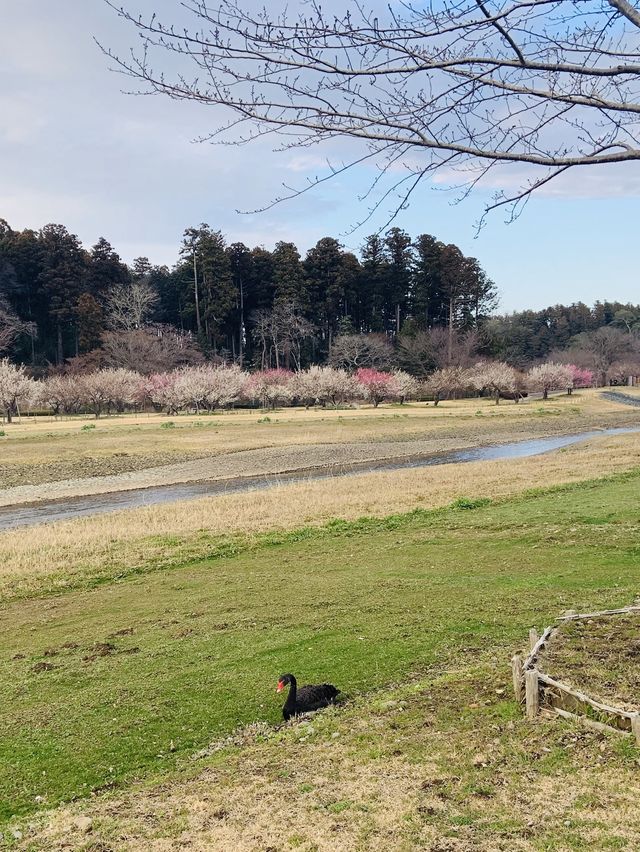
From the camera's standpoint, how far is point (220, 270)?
88.0 metres

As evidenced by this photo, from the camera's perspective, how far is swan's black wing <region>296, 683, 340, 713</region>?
23.7 feet

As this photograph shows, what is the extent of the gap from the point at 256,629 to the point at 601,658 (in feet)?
16.4

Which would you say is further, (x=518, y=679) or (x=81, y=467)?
(x=81, y=467)

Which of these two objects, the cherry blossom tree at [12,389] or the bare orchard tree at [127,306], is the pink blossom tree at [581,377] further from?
the cherry blossom tree at [12,389]

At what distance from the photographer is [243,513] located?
21.4 metres

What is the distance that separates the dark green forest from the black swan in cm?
7287

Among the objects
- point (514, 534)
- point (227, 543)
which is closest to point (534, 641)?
point (514, 534)

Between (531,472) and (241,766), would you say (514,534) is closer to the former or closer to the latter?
(241,766)

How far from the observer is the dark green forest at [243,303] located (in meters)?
82.8

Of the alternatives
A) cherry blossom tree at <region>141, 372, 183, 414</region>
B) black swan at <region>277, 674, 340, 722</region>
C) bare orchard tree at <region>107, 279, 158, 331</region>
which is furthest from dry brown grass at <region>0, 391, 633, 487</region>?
black swan at <region>277, 674, 340, 722</region>

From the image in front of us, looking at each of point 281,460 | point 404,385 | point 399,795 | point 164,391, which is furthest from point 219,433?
point 399,795

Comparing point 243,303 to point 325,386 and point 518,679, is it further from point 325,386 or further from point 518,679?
point 518,679

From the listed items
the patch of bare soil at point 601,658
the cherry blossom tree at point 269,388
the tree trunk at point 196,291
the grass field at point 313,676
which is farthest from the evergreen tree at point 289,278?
the patch of bare soil at point 601,658

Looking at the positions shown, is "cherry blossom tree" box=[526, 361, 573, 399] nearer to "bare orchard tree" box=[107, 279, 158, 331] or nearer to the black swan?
"bare orchard tree" box=[107, 279, 158, 331]
